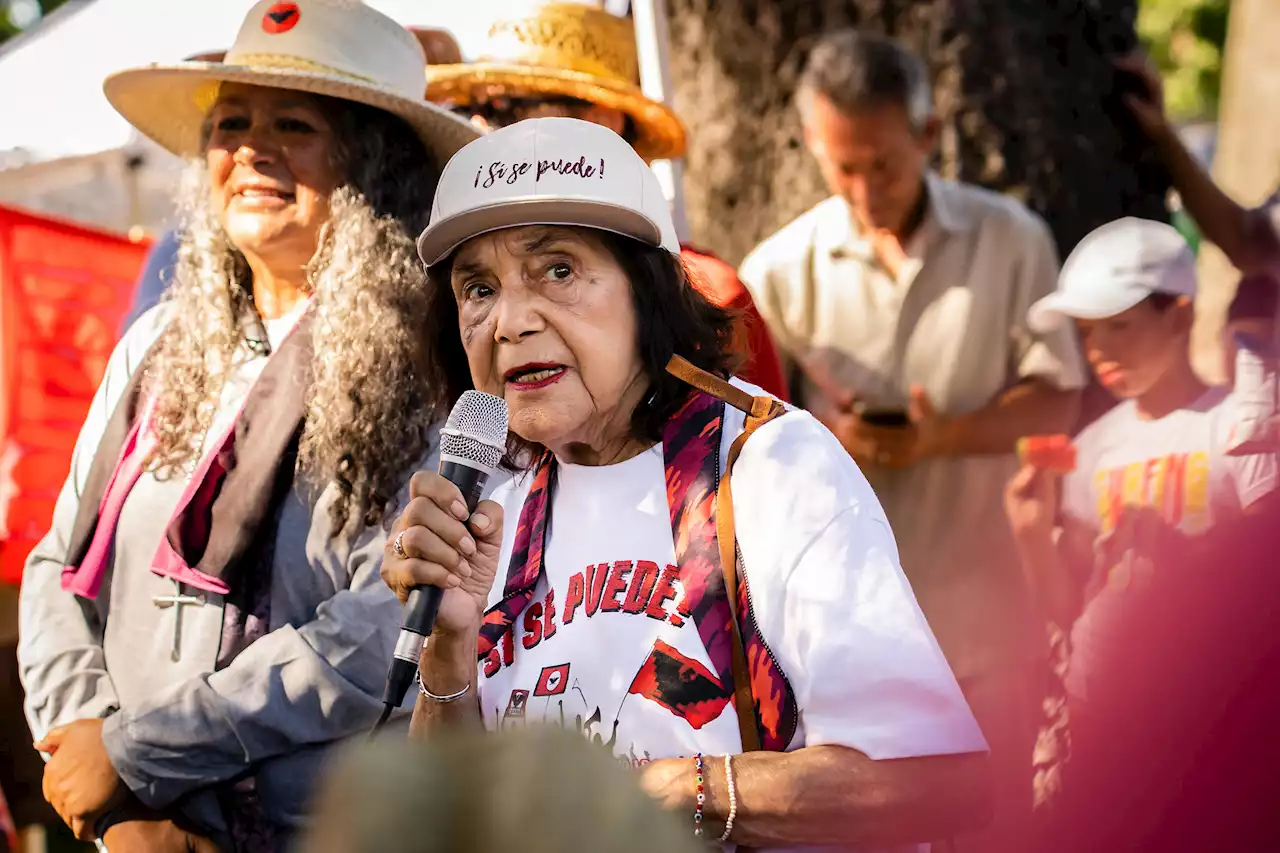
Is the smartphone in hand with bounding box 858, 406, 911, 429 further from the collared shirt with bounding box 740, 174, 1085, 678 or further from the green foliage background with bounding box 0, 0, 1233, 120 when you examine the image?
the green foliage background with bounding box 0, 0, 1233, 120

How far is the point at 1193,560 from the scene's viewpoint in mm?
1182

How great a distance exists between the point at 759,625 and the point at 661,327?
0.53m

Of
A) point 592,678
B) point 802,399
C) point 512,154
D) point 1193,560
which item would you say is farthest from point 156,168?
point 1193,560

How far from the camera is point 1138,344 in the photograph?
3.90 m

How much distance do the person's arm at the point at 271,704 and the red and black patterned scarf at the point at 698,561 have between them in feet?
1.79

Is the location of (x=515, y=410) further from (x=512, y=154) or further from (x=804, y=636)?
(x=804, y=636)

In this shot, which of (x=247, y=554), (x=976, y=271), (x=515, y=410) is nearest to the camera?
(x=515, y=410)

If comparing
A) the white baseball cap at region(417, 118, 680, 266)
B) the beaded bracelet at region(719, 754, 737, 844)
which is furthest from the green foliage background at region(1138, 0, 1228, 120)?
the beaded bracelet at region(719, 754, 737, 844)

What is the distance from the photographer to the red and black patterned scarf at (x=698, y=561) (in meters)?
2.06

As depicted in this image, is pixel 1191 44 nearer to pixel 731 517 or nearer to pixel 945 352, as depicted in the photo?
pixel 945 352

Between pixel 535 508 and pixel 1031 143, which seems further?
pixel 1031 143

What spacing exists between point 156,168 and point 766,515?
154 inches

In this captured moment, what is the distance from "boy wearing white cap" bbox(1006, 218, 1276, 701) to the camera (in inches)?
135

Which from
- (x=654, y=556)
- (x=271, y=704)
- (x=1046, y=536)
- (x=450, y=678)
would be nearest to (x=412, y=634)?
(x=450, y=678)
